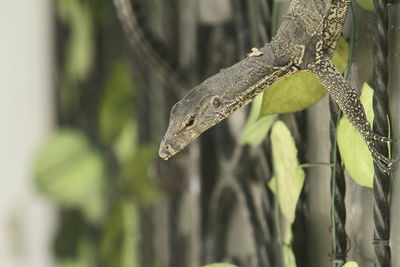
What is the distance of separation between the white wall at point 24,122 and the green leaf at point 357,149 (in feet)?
3.29

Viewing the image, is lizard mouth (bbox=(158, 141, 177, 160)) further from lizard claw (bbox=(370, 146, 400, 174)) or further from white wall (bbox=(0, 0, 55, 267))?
white wall (bbox=(0, 0, 55, 267))

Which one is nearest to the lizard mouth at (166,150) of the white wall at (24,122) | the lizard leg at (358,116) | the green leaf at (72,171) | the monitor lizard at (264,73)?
the monitor lizard at (264,73)

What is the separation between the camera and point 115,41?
1175mm

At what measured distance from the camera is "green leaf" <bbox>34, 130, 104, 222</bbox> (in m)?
1.25

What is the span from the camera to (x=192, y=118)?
47 cm

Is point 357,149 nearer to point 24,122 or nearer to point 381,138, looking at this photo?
point 381,138

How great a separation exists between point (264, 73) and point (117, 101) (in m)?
0.69

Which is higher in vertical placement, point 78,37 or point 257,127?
point 78,37

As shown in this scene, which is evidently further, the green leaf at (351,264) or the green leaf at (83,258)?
the green leaf at (83,258)

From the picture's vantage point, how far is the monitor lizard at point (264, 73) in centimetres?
47

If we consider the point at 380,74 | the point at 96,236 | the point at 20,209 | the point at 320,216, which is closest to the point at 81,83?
the point at 96,236

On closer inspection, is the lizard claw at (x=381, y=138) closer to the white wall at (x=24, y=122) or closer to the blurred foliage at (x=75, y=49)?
the blurred foliage at (x=75, y=49)

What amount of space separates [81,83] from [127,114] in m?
0.21

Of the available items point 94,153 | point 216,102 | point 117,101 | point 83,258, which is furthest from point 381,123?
point 83,258
